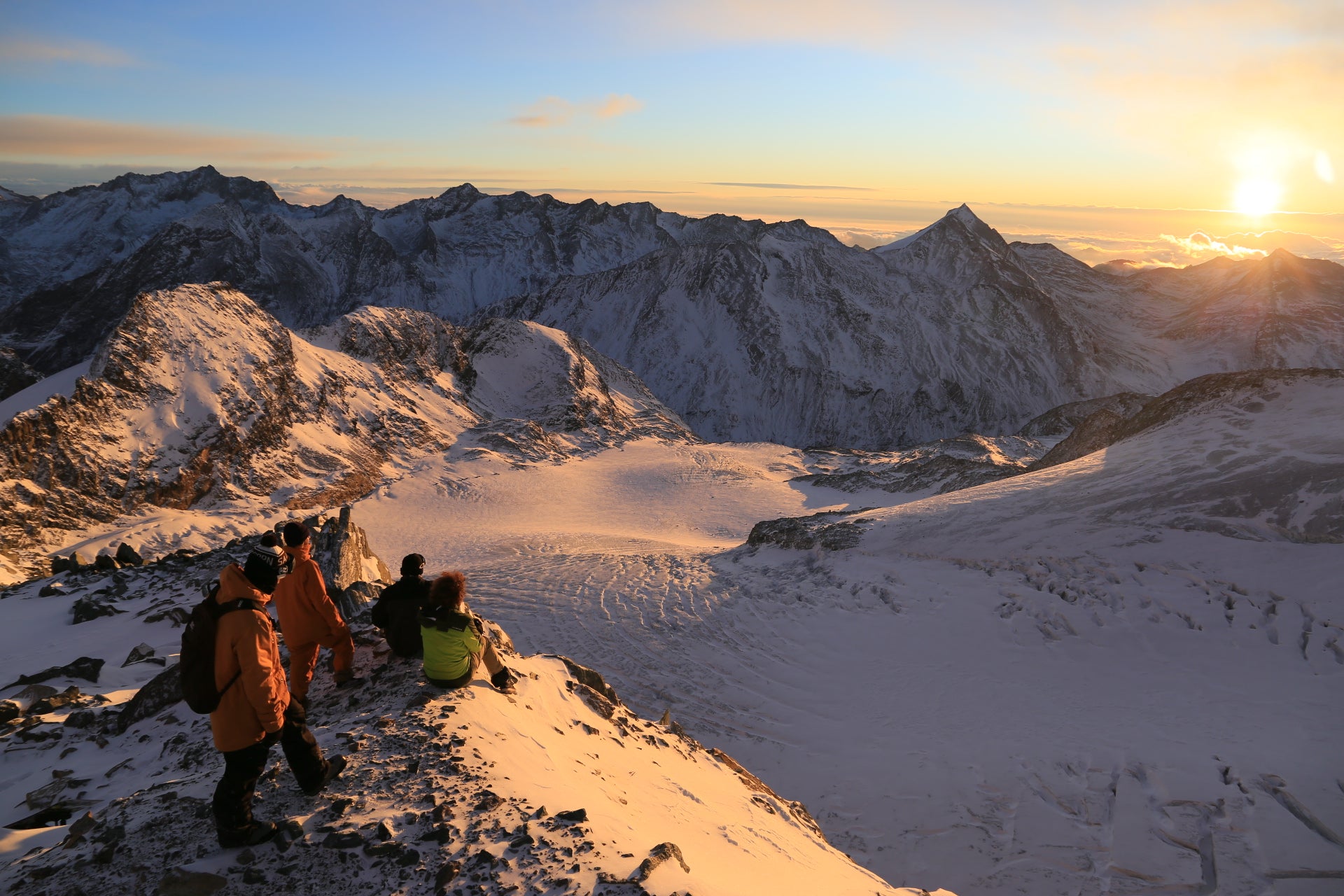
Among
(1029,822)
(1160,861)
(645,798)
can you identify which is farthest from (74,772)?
(1160,861)

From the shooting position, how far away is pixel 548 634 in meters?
16.9

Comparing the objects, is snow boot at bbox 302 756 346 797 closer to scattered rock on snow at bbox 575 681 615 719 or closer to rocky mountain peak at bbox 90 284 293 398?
scattered rock on snow at bbox 575 681 615 719

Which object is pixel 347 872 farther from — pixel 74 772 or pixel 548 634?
pixel 548 634

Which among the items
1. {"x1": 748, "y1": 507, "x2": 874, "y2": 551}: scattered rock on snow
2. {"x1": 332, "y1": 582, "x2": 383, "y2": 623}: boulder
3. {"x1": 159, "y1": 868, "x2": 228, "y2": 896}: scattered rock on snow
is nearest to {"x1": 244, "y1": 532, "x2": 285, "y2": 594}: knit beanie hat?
{"x1": 159, "y1": 868, "x2": 228, "y2": 896}: scattered rock on snow

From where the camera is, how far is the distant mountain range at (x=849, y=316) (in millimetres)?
103500

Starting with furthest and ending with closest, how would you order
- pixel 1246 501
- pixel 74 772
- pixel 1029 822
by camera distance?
1. pixel 1246 501
2. pixel 1029 822
3. pixel 74 772

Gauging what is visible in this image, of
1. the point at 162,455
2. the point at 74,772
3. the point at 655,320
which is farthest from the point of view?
the point at 655,320

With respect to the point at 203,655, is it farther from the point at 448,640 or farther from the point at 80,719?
the point at 80,719

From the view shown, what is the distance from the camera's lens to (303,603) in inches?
298

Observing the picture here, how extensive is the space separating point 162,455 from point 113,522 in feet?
13.8

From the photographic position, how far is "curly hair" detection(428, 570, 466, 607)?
24.2ft

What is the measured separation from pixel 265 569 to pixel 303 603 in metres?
2.28

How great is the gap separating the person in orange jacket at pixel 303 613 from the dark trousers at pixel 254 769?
182cm

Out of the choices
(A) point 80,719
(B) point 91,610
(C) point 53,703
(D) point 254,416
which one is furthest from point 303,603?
(D) point 254,416
